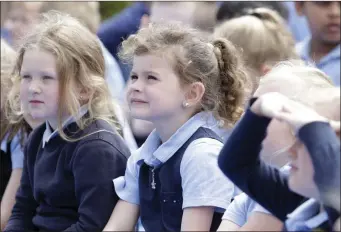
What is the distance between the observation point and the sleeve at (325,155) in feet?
7.83

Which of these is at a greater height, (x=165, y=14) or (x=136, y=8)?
(x=165, y=14)

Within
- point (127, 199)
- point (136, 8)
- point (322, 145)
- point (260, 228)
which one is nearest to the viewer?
point (322, 145)

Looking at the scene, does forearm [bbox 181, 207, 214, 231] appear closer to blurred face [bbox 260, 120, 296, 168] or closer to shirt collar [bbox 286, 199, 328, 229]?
blurred face [bbox 260, 120, 296, 168]

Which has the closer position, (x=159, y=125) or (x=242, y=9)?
(x=159, y=125)

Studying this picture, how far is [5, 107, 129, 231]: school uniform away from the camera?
371 centimetres

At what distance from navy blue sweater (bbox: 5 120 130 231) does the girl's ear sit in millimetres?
456

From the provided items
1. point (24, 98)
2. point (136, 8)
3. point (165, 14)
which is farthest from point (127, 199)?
point (136, 8)

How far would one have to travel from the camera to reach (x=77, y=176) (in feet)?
12.2

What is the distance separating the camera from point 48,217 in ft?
12.8

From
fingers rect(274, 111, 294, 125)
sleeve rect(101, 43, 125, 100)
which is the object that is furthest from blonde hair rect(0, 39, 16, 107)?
fingers rect(274, 111, 294, 125)

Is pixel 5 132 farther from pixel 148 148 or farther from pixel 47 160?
pixel 148 148

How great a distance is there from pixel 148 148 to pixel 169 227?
0.37 m

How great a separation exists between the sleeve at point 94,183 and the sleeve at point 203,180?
47 cm

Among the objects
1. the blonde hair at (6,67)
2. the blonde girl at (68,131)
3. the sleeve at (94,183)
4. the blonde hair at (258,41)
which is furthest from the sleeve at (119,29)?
the sleeve at (94,183)
